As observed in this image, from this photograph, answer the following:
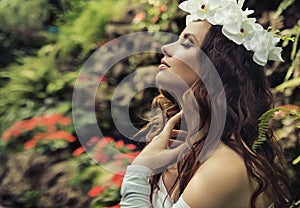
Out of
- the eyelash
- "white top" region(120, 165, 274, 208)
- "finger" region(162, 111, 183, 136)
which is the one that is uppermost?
the eyelash

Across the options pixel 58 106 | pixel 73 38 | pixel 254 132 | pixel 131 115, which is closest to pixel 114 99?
pixel 131 115

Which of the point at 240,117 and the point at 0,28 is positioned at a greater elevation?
the point at 240,117

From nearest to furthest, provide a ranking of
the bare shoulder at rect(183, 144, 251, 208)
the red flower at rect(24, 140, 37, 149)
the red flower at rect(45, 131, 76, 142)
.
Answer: the bare shoulder at rect(183, 144, 251, 208) → the red flower at rect(45, 131, 76, 142) → the red flower at rect(24, 140, 37, 149)

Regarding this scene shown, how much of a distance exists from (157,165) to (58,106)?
3031mm

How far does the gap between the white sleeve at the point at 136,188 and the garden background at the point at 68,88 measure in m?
1.39

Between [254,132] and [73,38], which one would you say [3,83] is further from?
[254,132]

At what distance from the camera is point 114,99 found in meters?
4.96

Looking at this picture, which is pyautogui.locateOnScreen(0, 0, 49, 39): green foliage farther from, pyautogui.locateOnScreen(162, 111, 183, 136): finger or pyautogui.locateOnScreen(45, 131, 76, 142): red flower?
pyautogui.locateOnScreen(162, 111, 183, 136): finger

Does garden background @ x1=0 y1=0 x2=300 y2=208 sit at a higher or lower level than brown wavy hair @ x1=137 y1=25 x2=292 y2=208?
lower

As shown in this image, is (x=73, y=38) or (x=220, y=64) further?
(x=73, y=38)

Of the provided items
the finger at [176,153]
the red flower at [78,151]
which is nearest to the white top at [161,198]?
the finger at [176,153]

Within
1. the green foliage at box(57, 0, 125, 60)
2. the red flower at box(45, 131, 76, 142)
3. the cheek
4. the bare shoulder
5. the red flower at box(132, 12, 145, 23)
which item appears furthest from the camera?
the green foliage at box(57, 0, 125, 60)

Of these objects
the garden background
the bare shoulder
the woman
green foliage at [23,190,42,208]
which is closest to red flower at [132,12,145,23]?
the garden background

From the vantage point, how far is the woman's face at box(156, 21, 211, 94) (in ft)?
7.42
